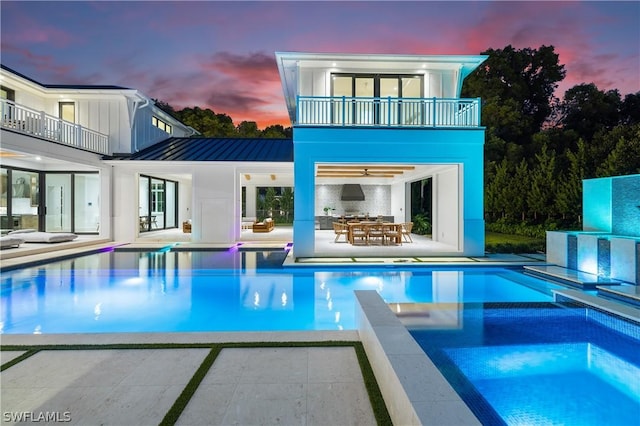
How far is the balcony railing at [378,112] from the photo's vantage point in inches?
422

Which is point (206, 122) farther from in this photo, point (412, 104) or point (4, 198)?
point (412, 104)

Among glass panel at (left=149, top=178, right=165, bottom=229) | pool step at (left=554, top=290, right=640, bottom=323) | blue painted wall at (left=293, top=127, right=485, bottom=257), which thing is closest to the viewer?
pool step at (left=554, top=290, right=640, bottom=323)

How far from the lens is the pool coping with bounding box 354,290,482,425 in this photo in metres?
1.93

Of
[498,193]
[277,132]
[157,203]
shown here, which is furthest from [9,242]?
[277,132]

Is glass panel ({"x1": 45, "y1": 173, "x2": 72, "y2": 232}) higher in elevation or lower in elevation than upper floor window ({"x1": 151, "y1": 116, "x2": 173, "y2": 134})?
lower

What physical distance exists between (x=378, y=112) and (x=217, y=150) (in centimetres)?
773

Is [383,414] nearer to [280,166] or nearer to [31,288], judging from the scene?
[31,288]

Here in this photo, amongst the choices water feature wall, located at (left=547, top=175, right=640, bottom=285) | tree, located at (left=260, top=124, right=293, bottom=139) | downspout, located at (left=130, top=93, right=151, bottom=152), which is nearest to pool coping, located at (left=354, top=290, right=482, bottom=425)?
water feature wall, located at (left=547, top=175, right=640, bottom=285)

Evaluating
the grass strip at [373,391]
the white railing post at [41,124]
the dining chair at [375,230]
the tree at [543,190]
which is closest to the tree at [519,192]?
the tree at [543,190]

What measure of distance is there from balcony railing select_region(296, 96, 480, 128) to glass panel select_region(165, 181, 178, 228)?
539 inches

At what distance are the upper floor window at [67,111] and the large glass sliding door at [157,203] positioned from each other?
4.25 m

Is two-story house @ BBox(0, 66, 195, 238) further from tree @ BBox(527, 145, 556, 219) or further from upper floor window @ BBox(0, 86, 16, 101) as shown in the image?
tree @ BBox(527, 145, 556, 219)

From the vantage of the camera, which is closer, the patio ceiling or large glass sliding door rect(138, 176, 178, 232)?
the patio ceiling

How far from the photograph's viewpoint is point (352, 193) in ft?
66.1
